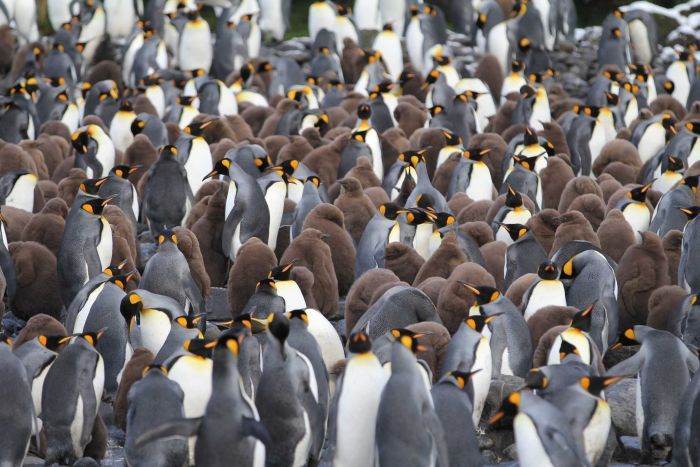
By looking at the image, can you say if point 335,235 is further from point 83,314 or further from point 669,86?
point 669,86

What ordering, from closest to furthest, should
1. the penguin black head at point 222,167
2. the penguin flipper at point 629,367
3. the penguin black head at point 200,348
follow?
the penguin black head at point 200,348 → the penguin flipper at point 629,367 → the penguin black head at point 222,167

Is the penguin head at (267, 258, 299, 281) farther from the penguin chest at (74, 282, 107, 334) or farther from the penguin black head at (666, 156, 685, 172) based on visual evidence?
the penguin black head at (666, 156, 685, 172)

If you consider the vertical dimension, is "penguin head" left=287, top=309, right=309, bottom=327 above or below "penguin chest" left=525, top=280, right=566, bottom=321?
above

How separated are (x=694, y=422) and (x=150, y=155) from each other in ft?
20.3

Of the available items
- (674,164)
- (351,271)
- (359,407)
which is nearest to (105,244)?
(351,271)

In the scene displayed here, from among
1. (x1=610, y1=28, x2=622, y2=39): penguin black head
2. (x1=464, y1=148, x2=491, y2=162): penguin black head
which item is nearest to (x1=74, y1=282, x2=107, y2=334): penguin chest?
(x1=464, y1=148, x2=491, y2=162): penguin black head

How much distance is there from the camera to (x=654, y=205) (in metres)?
8.91

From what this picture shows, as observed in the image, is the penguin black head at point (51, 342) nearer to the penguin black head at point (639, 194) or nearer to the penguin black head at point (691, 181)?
the penguin black head at point (639, 194)

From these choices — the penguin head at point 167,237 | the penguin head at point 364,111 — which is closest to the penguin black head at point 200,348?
the penguin head at point 167,237

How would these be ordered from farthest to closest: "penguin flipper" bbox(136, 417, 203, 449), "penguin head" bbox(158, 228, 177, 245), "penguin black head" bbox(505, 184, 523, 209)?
"penguin black head" bbox(505, 184, 523, 209) < "penguin head" bbox(158, 228, 177, 245) < "penguin flipper" bbox(136, 417, 203, 449)

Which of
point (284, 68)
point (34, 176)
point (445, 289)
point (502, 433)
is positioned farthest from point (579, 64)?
point (502, 433)

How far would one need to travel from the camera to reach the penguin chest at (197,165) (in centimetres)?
1005

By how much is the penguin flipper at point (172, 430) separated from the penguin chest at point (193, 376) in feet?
2.00

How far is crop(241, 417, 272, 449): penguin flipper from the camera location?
15.5 feet
